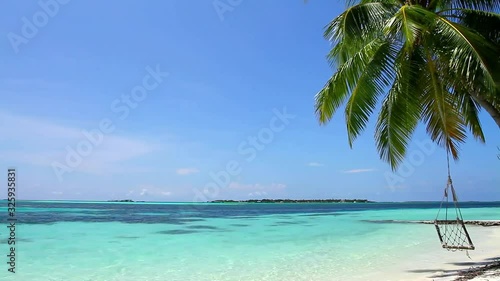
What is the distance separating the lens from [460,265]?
28.1 ft

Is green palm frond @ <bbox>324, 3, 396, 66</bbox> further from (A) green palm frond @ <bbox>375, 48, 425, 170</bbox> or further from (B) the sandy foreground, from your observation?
(B) the sandy foreground

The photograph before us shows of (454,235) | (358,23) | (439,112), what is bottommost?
(454,235)

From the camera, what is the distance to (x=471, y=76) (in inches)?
242

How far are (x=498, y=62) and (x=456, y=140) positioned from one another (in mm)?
1686

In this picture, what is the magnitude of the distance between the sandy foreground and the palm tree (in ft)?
Result: 6.27

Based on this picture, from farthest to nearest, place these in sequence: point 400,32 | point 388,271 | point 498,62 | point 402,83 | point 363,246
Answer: point 363,246, point 388,271, point 402,83, point 400,32, point 498,62

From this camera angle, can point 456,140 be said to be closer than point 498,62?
No

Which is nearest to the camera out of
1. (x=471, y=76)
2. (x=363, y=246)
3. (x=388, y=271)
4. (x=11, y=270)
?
(x=471, y=76)

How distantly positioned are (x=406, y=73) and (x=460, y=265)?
429 centimetres

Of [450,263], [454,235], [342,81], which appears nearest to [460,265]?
[450,263]

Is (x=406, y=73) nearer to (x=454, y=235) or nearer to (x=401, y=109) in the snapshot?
(x=401, y=109)

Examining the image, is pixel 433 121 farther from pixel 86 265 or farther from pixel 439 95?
pixel 86 265

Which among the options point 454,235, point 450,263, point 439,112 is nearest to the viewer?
point 439,112

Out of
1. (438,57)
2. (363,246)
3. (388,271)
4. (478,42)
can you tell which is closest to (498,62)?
(478,42)
